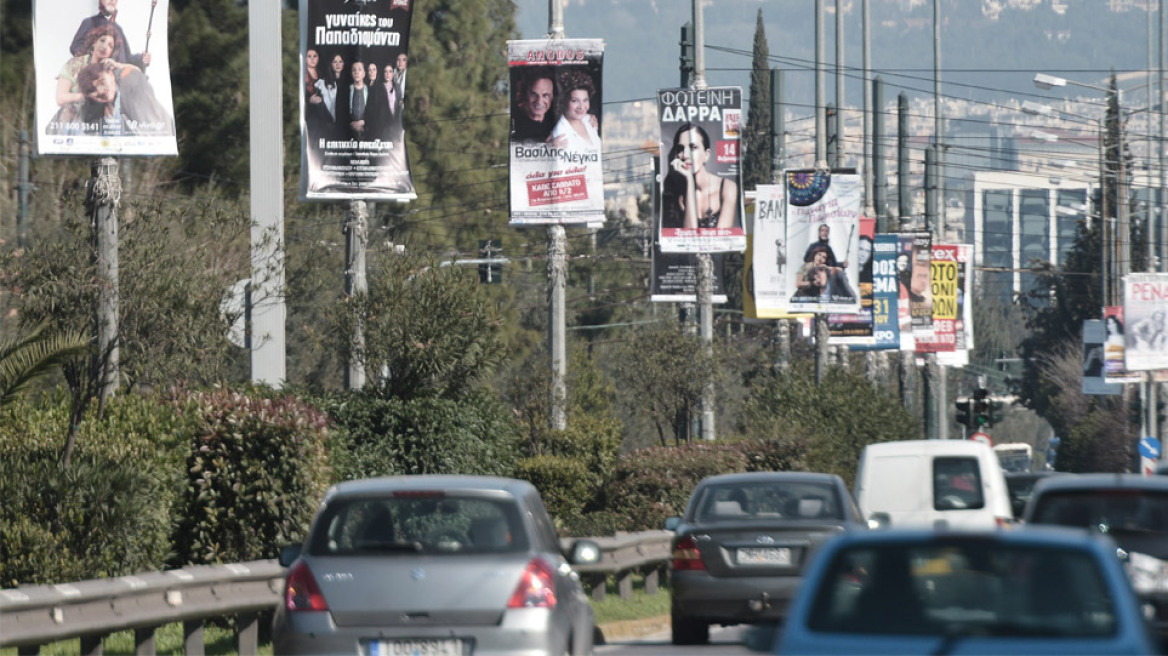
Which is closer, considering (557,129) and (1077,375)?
(557,129)

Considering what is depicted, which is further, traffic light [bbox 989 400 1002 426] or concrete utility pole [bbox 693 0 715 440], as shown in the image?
traffic light [bbox 989 400 1002 426]

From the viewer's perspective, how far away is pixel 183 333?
2106 centimetres

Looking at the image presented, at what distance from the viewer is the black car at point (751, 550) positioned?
590 inches

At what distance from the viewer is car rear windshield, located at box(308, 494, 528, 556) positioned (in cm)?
969

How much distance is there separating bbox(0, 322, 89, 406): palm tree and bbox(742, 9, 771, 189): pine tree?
78803 mm

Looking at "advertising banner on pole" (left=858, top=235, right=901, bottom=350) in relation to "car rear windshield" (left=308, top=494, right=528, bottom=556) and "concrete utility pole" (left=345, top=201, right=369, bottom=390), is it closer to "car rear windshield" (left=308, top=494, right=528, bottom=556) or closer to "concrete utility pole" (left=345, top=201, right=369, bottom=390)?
"concrete utility pole" (left=345, top=201, right=369, bottom=390)

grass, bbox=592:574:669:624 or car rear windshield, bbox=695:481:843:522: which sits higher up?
car rear windshield, bbox=695:481:843:522

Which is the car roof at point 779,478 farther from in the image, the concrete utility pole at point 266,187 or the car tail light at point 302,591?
the concrete utility pole at point 266,187

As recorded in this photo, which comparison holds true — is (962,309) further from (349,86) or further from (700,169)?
(349,86)

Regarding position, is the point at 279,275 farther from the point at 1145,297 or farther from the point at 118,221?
the point at 1145,297

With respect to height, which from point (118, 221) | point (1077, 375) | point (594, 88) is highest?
point (594, 88)

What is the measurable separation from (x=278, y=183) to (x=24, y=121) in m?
22.7

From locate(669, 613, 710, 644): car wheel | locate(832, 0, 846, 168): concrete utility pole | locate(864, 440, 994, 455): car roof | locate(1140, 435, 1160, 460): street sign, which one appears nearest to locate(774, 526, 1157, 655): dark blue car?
locate(669, 613, 710, 644): car wheel

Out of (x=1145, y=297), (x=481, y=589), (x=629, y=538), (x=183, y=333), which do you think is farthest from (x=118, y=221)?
(x=1145, y=297)
